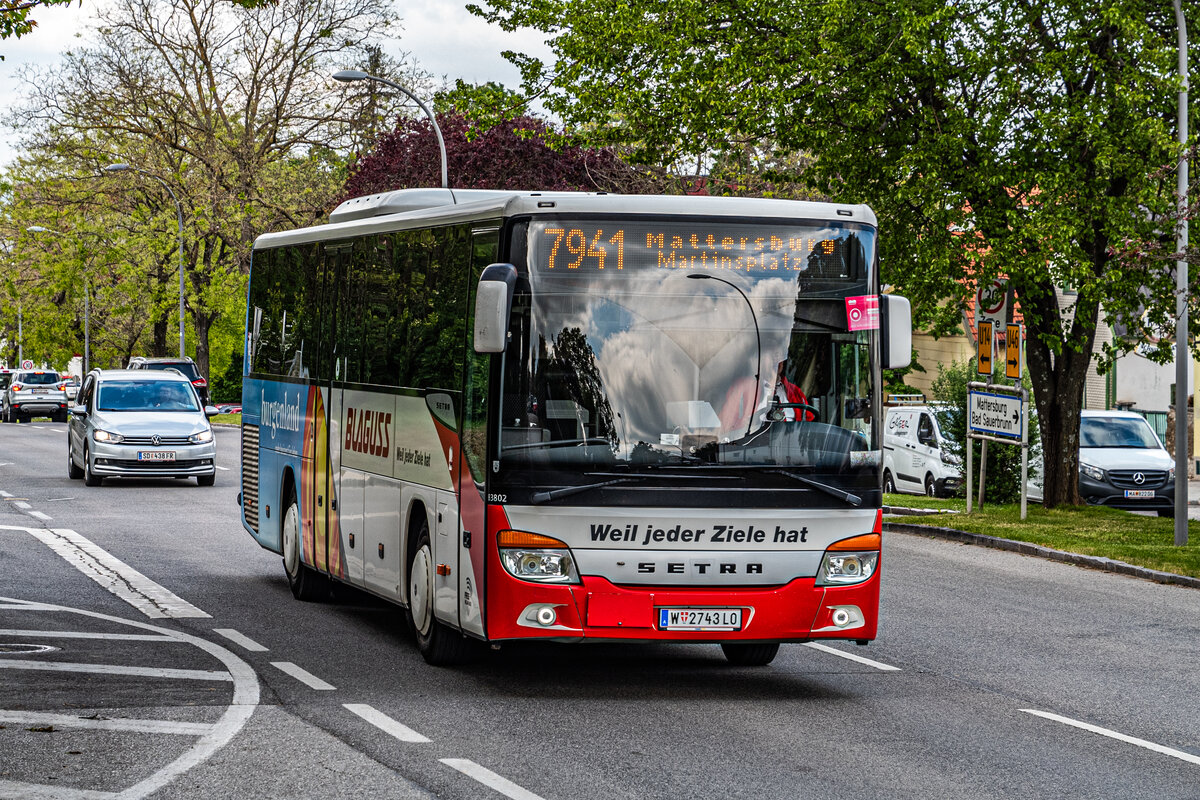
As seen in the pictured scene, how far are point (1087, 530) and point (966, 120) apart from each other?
5.60 m

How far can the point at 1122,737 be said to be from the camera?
8773 mm

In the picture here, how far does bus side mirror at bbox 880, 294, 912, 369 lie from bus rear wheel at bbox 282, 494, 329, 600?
5635 mm

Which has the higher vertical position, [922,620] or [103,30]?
[103,30]

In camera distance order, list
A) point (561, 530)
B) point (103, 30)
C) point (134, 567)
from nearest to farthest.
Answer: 1. point (561, 530)
2. point (134, 567)
3. point (103, 30)

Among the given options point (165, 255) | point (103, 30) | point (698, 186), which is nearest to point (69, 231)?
point (165, 255)

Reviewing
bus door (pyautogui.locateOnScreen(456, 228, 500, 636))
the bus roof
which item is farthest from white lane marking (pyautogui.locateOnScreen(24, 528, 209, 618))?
the bus roof

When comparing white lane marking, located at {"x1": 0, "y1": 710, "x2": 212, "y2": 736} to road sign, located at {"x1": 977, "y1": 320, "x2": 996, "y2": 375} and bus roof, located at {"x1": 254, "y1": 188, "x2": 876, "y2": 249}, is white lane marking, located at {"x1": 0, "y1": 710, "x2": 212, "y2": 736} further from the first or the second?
road sign, located at {"x1": 977, "y1": 320, "x2": 996, "y2": 375}

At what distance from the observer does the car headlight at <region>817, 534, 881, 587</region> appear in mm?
9453

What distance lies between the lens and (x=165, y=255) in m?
63.6

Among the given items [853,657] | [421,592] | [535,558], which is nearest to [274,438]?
[421,592]

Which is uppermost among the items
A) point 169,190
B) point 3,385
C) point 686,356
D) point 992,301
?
point 169,190

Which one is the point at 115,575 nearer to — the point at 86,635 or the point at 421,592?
the point at 86,635

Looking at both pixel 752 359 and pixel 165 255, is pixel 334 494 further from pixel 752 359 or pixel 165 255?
pixel 165 255

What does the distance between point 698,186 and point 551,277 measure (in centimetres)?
3281
